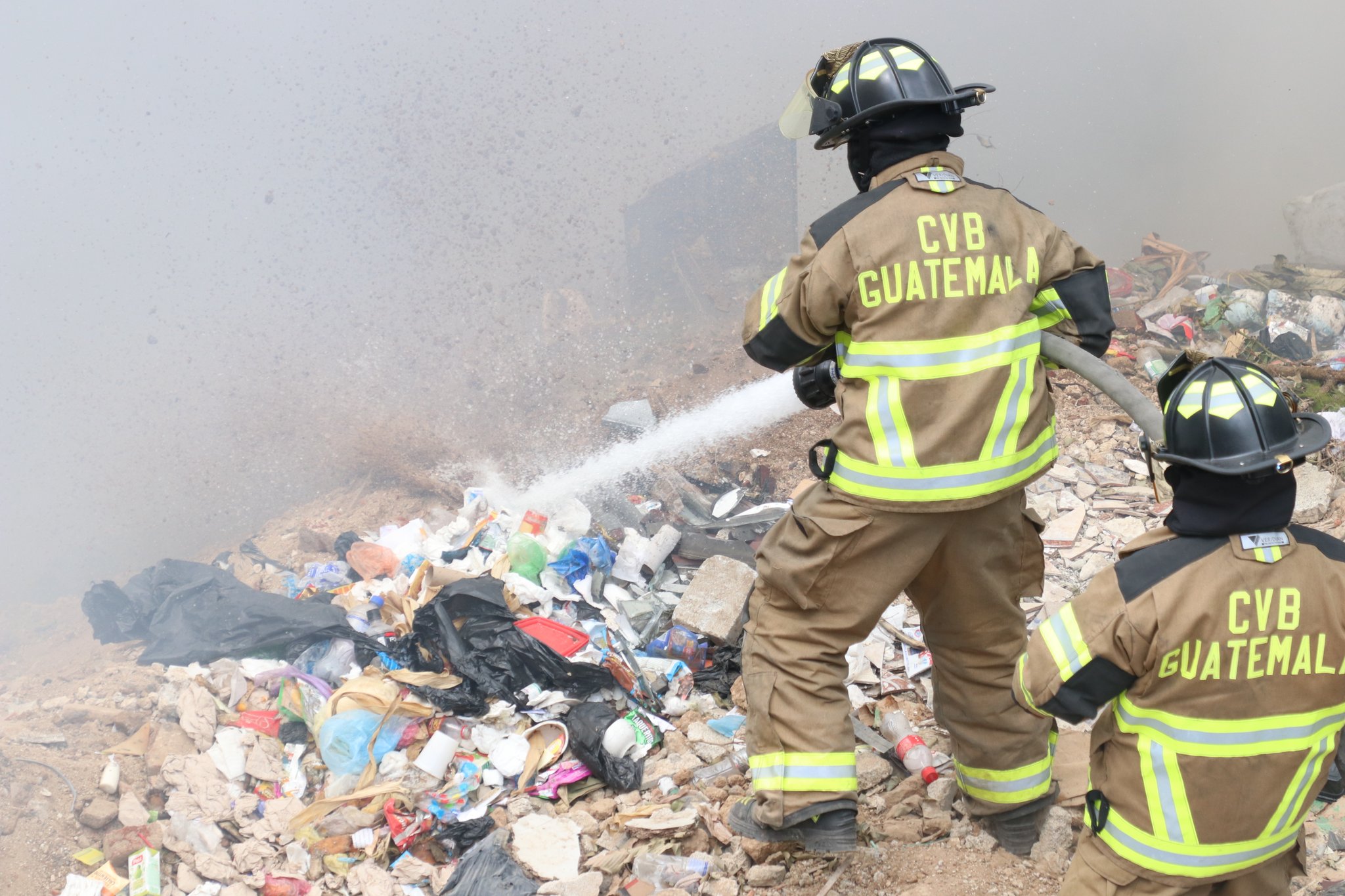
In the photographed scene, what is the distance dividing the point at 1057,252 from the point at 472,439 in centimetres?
611

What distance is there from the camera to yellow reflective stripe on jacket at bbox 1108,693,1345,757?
145 cm

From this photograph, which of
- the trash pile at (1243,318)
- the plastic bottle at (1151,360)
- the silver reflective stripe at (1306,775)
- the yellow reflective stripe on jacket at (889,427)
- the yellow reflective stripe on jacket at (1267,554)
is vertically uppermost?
the yellow reflective stripe on jacket at (889,427)

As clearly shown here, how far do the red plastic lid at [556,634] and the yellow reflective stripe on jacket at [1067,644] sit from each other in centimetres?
243

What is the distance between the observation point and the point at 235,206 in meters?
8.45

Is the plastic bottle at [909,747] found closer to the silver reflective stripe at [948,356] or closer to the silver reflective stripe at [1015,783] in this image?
the silver reflective stripe at [1015,783]

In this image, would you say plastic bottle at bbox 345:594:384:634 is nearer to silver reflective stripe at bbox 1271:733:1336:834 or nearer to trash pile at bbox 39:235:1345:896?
trash pile at bbox 39:235:1345:896

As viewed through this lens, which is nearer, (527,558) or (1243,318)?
(527,558)

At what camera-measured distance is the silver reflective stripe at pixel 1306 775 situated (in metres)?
1.48

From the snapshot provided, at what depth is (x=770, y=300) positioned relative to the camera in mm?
2162

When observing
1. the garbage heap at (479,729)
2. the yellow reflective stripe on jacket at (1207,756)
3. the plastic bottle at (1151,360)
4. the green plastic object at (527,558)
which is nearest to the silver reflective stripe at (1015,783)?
the garbage heap at (479,729)

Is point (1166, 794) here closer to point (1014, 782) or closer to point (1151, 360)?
point (1014, 782)

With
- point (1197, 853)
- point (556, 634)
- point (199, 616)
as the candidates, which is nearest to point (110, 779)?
point (199, 616)

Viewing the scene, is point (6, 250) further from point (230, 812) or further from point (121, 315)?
point (230, 812)

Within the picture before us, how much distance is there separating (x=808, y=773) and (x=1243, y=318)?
641cm
